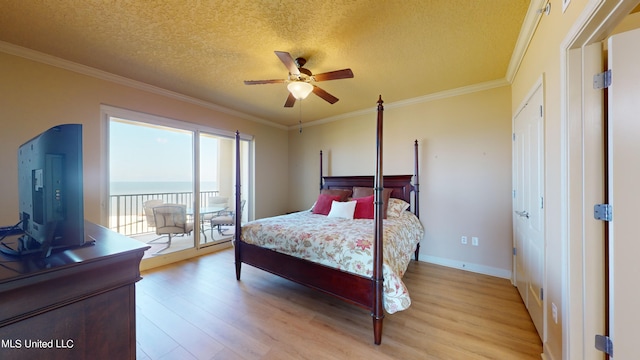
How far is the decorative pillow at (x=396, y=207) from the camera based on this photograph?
3.24 m

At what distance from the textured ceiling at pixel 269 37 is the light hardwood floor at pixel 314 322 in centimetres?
261

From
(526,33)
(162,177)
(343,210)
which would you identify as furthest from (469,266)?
(162,177)

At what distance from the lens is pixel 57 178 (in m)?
0.84

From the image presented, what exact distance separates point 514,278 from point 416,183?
1.62 m

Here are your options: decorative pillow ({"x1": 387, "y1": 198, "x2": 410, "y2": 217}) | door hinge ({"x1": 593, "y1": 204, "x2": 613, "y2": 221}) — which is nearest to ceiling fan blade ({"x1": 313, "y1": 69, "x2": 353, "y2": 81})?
door hinge ({"x1": 593, "y1": 204, "x2": 613, "y2": 221})

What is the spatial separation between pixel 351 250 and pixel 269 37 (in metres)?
2.10

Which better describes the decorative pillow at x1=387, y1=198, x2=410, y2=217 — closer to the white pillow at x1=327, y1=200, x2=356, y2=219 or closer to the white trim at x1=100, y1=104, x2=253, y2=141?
the white pillow at x1=327, y1=200, x2=356, y2=219

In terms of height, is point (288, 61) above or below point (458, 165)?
above

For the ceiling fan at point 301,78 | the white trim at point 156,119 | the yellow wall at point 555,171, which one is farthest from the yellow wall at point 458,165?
the white trim at point 156,119

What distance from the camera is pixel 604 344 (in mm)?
1186

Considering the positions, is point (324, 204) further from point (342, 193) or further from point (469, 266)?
point (469, 266)

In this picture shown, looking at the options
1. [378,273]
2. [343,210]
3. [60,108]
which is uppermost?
[60,108]

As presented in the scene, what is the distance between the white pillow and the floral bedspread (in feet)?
0.47

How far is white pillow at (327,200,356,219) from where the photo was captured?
3.17 m
